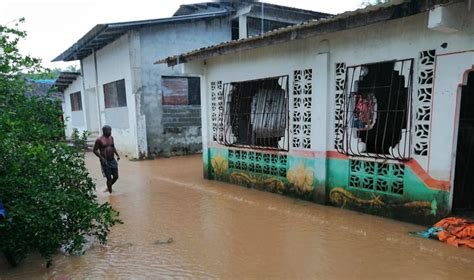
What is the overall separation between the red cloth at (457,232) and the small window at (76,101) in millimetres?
18593

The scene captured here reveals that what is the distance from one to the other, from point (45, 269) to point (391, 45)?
5.61 metres

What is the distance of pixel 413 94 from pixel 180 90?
9.89 metres

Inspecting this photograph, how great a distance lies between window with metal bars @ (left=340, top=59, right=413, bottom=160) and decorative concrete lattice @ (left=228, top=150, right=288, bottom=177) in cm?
156

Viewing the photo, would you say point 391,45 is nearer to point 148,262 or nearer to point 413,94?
point 413,94

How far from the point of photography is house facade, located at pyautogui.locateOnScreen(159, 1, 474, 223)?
194 inches

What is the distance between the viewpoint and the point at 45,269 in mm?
4219

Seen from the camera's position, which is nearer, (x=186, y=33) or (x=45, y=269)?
(x=45, y=269)

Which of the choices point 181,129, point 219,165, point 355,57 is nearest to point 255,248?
point 355,57

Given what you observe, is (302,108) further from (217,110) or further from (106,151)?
(106,151)

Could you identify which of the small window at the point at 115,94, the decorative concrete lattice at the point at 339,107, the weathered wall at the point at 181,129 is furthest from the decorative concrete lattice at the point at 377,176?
the small window at the point at 115,94

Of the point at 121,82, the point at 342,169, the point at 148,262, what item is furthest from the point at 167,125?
the point at 148,262

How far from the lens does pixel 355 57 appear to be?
5.96m

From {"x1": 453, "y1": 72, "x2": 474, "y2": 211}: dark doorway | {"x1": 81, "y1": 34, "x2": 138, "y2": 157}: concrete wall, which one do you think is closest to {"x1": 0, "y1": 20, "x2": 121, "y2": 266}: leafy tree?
{"x1": 453, "y1": 72, "x2": 474, "y2": 211}: dark doorway

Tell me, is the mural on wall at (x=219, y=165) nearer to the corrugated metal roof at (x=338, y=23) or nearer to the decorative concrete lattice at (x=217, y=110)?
the decorative concrete lattice at (x=217, y=110)
